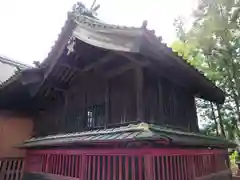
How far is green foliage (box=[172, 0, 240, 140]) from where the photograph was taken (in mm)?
11460

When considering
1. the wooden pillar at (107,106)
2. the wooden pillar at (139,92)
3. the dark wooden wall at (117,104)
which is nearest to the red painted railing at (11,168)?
the dark wooden wall at (117,104)

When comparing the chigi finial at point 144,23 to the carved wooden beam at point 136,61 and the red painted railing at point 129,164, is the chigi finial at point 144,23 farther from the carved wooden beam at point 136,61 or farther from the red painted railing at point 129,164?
the red painted railing at point 129,164

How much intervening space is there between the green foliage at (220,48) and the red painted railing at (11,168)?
9655mm

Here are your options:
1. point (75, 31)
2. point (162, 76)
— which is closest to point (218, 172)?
point (162, 76)

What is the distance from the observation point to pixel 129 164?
472 cm

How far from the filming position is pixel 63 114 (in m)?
7.71

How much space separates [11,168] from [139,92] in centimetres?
519

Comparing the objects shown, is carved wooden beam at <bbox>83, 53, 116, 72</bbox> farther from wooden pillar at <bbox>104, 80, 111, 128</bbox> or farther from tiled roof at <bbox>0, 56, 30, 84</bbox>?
tiled roof at <bbox>0, 56, 30, 84</bbox>

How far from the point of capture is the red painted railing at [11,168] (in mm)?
7078

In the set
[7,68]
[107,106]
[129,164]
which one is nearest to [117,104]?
[107,106]

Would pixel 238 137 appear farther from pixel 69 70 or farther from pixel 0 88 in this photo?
pixel 0 88

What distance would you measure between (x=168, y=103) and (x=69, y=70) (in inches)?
130

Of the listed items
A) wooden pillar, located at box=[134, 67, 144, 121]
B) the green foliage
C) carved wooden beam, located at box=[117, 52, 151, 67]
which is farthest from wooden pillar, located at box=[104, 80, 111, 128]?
the green foliage

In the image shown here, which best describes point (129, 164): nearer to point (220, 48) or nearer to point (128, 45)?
point (128, 45)
